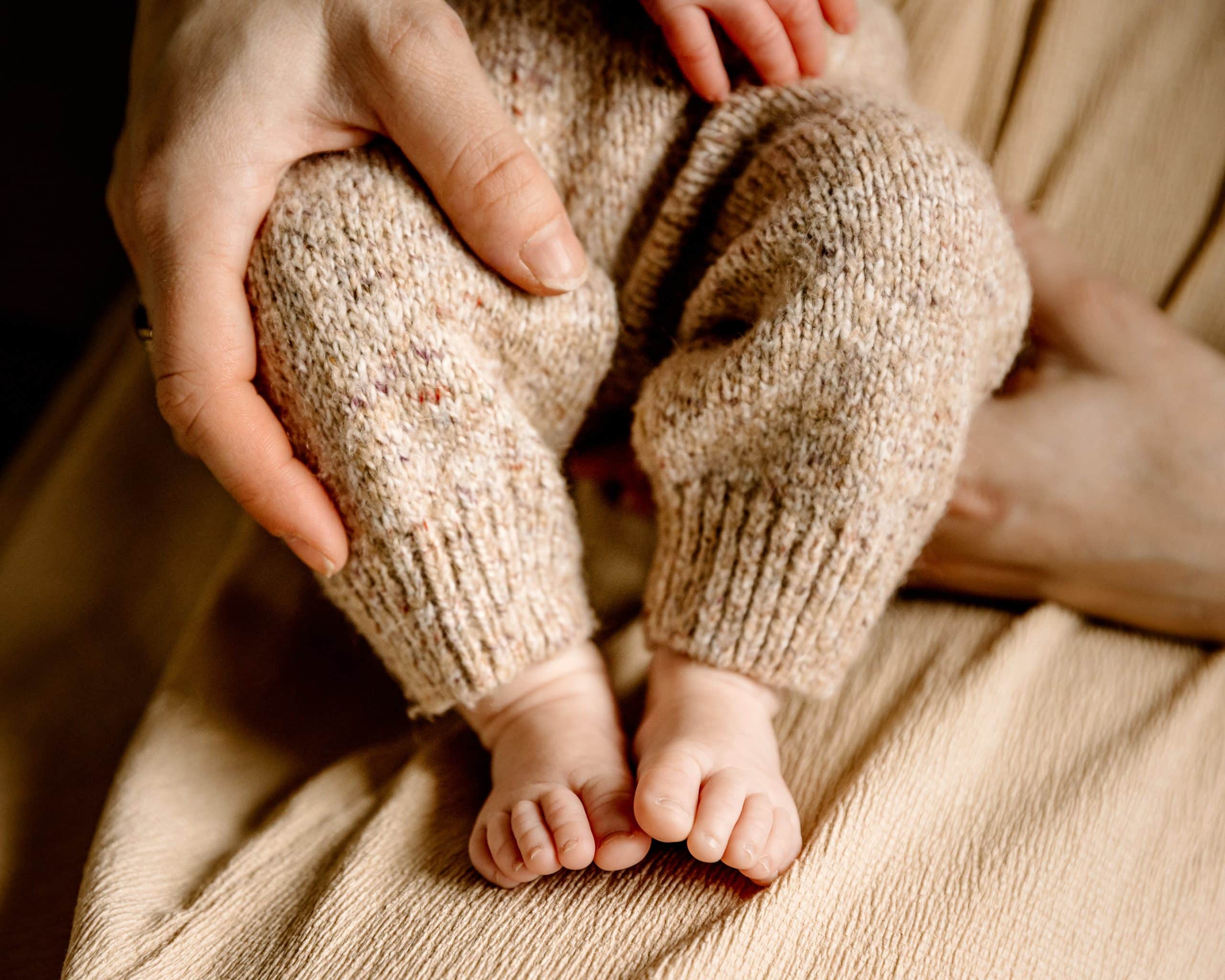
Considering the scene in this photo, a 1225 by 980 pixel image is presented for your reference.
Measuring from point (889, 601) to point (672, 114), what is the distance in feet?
1.34

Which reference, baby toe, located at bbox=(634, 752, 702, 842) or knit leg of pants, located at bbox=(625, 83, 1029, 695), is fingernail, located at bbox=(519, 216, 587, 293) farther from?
baby toe, located at bbox=(634, 752, 702, 842)

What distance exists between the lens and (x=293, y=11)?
58 cm

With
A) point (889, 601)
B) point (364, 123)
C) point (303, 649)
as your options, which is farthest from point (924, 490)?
point (303, 649)

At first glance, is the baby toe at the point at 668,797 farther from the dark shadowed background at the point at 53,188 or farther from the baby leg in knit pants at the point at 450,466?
the dark shadowed background at the point at 53,188

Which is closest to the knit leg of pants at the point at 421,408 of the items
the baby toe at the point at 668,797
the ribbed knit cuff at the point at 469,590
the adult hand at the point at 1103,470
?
the ribbed knit cuff at the point at 469,590

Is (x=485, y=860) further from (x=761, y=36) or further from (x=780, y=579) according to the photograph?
(x=761, y=36)

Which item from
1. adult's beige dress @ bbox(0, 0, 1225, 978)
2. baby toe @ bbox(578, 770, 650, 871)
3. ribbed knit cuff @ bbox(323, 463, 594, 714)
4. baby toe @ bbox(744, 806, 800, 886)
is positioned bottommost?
adult's beige dress @ bbox(0, 0, 1225, 978)

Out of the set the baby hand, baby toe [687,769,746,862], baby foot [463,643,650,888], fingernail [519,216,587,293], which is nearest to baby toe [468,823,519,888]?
baby foot [463,643,650,888]

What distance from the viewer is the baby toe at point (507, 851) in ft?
1.69

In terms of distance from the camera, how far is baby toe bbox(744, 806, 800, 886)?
0.50m

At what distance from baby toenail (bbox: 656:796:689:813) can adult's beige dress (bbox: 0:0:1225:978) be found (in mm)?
51

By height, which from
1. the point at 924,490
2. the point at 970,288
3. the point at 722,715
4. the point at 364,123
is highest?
the point at 364,123

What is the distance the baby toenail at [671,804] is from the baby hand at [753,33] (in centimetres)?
45

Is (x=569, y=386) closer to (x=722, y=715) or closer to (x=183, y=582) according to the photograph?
(x=722, y=715)
